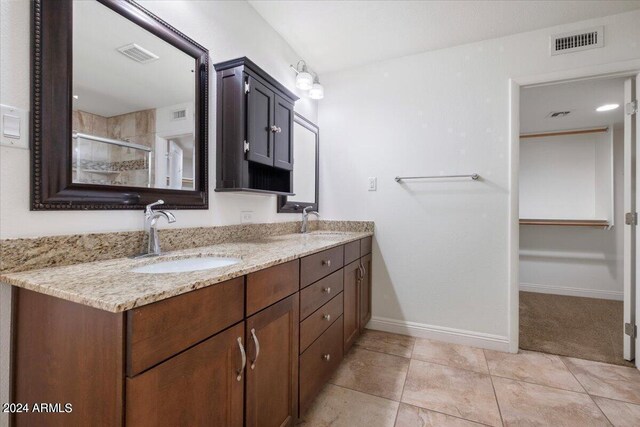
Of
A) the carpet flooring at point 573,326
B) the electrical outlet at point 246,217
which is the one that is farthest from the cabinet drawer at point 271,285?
the carpet flooring at point 573,326

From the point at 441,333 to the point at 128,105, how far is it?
7.97 ft

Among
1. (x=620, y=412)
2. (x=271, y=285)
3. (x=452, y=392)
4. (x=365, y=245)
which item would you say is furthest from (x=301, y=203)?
(x=620, y=412)

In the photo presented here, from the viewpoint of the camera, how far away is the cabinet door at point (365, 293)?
7.17 ft

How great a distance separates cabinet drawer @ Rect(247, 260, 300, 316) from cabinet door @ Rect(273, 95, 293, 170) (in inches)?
32.4

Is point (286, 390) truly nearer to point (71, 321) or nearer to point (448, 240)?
point (71, 321)

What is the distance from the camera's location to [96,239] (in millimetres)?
1023

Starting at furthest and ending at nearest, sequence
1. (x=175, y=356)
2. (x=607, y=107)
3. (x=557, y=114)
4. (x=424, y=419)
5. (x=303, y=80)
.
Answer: (x=557, y=114) < (x=607, y=107) < (x=303, y=80) < (x=424, y=419) < (x=175, y=356)

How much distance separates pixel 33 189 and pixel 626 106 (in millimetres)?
3153

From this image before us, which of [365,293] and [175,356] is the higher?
[175,356]

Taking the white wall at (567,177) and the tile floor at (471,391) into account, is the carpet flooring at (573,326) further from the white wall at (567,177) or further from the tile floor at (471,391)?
the white wall at (567,177)

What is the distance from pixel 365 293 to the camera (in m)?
2.29

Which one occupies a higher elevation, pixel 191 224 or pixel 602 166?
pixel 602 166

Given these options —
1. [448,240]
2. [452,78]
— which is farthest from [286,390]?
[452,78]

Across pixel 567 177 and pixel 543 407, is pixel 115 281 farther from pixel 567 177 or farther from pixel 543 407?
pixel 567 177
